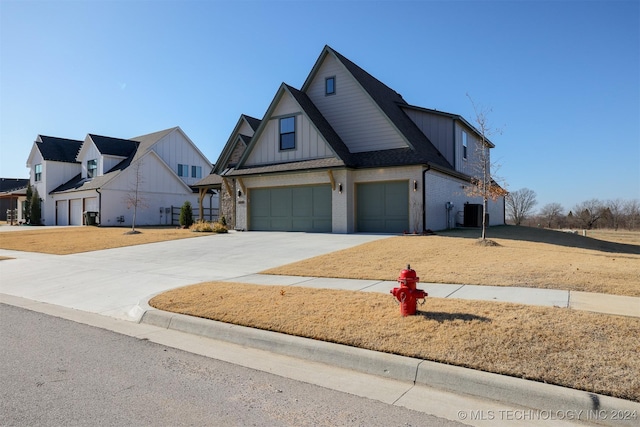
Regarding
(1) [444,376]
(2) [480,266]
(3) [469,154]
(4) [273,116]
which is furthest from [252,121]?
(1) [444,376]

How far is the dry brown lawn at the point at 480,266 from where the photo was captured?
774 centimetres

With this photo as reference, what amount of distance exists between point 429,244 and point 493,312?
812cm

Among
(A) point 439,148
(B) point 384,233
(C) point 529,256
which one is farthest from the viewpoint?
(A) point 439,148

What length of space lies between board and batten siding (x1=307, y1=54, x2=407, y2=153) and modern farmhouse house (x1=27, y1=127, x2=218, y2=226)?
1750cm

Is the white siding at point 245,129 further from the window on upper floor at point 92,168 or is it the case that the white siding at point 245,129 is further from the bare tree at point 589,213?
the bare tree at point 589,213

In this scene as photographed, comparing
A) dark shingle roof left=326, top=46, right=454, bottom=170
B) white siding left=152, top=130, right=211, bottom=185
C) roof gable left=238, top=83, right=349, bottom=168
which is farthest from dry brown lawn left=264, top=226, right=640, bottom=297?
white siding left=152, top=130, right=211, bottom=185

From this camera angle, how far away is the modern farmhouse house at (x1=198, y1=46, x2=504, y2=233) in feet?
60.6

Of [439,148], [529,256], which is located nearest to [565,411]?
[529,256]

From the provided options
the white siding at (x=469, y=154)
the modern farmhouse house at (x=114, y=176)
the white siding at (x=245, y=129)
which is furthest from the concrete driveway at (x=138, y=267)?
the modern farmhouse house at (x=114, y=176)

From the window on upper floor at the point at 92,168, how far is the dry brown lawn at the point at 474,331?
3430cm

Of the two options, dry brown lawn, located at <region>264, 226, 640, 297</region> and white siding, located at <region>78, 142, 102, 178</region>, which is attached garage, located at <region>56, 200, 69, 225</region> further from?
dry brown lawn, located at <region>264, 226, 640, 297</region>

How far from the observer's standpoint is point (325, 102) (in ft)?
70.4

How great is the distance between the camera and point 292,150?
2094 cm

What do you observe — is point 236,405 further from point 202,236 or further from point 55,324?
point 202,236
